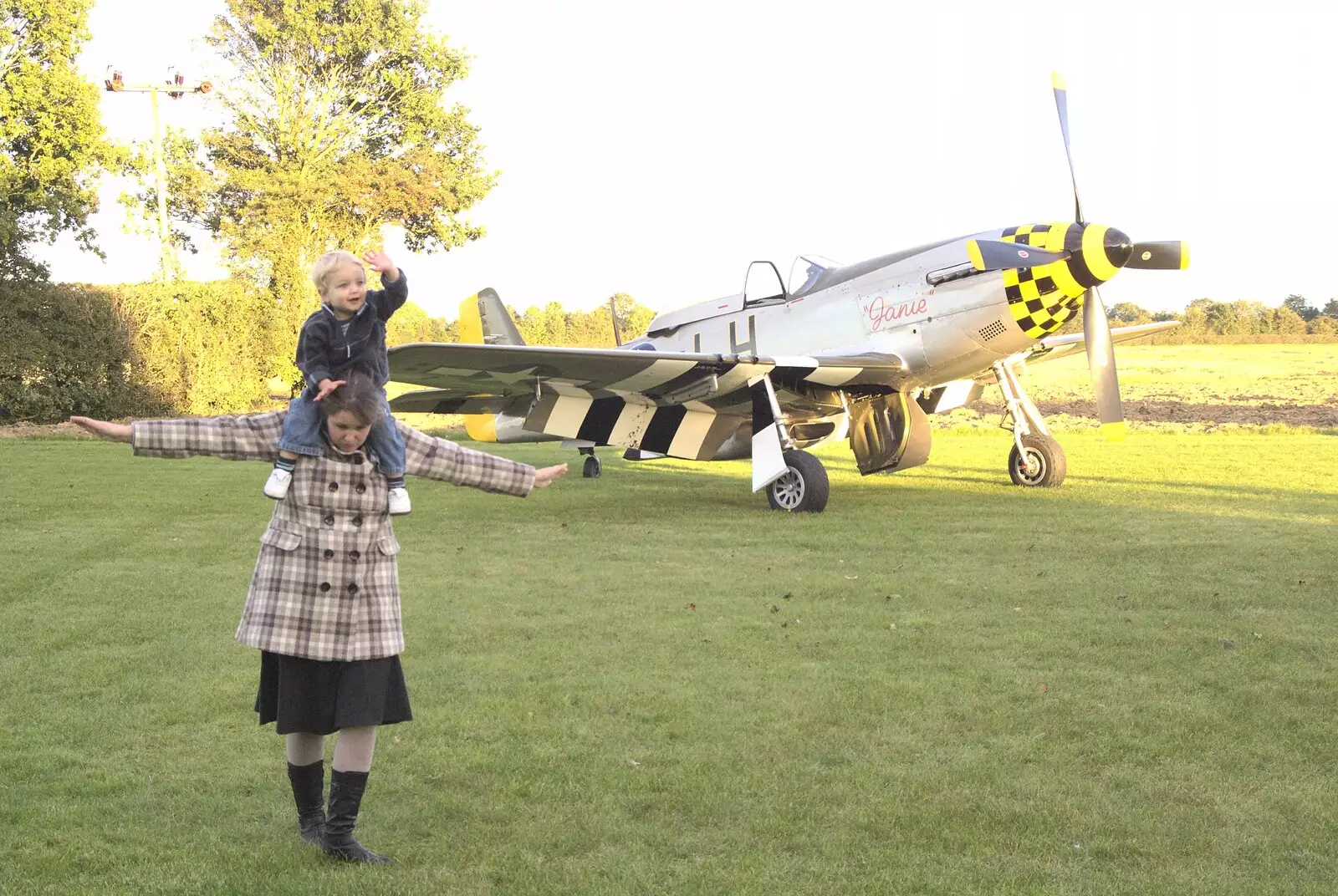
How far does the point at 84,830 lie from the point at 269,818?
0.56 metres

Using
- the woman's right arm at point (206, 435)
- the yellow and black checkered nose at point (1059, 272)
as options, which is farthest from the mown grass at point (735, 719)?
the yellow and black checkered nose at point (1059, 272)

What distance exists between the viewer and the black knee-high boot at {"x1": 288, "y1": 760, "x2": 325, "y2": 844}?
11.5 feet

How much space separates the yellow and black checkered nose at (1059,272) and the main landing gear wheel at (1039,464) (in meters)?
2.17

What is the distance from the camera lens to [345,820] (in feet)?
11.2

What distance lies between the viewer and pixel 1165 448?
59.9 feet

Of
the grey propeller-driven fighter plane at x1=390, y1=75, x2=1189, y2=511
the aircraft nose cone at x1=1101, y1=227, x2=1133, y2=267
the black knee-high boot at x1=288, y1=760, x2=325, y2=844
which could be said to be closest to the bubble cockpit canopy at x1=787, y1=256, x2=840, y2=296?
the grey propeller-driven fighter plane at x1=390, y1=75, x2=1189, y2=511

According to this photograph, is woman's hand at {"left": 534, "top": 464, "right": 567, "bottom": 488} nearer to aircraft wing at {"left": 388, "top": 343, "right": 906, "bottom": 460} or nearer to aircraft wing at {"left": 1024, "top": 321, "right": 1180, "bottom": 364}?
aircraft wing at {"left": 388, "top": 343, "right": 906, "bottom": 460}

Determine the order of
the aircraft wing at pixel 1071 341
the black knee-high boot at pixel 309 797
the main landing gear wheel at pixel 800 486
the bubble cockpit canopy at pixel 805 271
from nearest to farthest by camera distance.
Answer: the black knee-high boot at pixel 309 797 → the main landing gear wheel at pixel 800 486 → the bubble cockpit canopy at pixel 805 271 → the aircraft wing at pixel 1071 341

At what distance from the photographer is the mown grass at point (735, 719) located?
3.36 metres

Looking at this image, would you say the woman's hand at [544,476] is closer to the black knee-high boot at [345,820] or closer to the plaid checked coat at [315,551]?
the plaid checked coat at [315,551]

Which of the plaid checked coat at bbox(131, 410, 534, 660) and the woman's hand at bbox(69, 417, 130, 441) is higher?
the woman's hand at bbox(69, 417, 130, 441)

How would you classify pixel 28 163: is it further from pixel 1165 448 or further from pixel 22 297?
pixel 1165 448

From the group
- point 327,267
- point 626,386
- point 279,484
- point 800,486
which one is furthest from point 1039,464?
point 279,484

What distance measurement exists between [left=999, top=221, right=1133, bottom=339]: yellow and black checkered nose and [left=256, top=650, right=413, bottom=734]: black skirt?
9475mm
